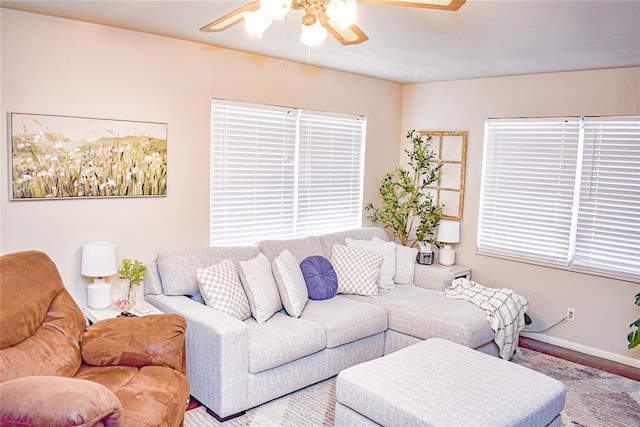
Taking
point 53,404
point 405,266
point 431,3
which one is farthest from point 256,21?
point 405,266

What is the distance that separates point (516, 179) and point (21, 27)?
4.14m

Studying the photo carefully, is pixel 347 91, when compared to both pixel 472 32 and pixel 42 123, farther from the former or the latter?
pixel 42 123

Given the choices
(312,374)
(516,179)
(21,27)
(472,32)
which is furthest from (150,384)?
(516,179)

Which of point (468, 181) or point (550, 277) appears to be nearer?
point (550, 277)

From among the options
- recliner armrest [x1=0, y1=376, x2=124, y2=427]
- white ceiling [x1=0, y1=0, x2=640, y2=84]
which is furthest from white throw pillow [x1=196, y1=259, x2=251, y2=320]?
white ceiling [x1=0, y1=0, x2=640, y2=84]

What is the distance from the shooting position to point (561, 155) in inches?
180

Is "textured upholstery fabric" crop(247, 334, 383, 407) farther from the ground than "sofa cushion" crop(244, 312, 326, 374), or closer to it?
closer to it

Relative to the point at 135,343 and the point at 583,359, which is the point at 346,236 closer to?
the point at 583,359

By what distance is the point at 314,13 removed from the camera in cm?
219

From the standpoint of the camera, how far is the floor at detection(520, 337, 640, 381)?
409 centimetres

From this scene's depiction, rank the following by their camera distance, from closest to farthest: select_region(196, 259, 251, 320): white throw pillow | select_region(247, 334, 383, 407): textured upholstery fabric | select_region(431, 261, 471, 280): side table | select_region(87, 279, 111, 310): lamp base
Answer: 1. select_region(247, 334, 383, 407): textured upholstery fabric
2. select_region(87, 279, 111, 310): lamp base
3. select_region(196, 259, 251, 320): white throw pillow
4. select_region(431, 261, 471, 280): side table

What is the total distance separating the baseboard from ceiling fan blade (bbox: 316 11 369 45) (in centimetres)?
349

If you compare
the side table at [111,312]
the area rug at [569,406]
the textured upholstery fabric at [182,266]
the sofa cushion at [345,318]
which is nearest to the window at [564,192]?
the area rug at [569,406]

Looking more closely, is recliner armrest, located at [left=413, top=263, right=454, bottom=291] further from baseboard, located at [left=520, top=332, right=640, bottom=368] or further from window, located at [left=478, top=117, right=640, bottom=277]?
baseboard, located at [left=520, top=332, right=640, bottom=368]
